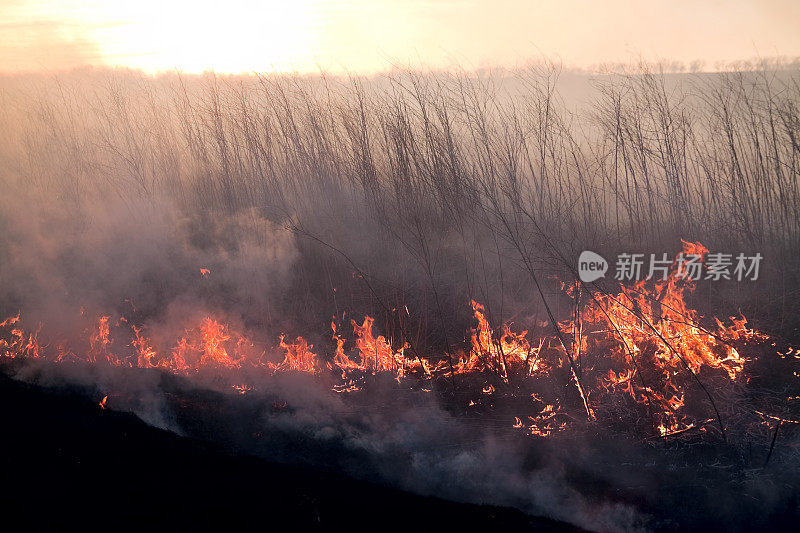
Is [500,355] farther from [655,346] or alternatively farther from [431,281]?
[431,281]

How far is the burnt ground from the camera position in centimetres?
293

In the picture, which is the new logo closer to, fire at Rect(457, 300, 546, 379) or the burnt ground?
fire at Rect(457, 300, 546, 379)

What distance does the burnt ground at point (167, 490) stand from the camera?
2934mm

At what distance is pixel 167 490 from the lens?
3180 millimetres

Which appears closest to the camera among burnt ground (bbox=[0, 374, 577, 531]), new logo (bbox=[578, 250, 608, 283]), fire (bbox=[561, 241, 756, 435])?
burnt ground (bbox=[0, 374, 577, 531])

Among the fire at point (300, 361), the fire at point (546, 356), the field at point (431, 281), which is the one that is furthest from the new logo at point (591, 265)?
the fire at point (300, 361)

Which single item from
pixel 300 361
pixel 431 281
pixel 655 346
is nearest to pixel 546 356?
pixel 655 346

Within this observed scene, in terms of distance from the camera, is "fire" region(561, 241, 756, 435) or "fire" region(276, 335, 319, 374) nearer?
"fire" region(561, 241, 756, 435)

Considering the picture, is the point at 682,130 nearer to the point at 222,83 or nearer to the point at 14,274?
the point at 222,83

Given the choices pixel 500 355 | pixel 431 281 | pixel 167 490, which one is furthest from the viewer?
pixel 431 281

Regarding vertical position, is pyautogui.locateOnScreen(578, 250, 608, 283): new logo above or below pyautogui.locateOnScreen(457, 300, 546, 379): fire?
above

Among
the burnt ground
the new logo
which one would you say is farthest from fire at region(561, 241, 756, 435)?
the burnt ground

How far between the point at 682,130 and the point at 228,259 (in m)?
4.68

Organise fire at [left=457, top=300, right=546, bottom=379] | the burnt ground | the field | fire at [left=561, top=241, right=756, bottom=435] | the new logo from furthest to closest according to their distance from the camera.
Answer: the new logo → fire at [left=457, top=300, right=546, bottom=379] → fire at [left=561, top=241, right=756, bottom=435] → the field → the burnt ground
